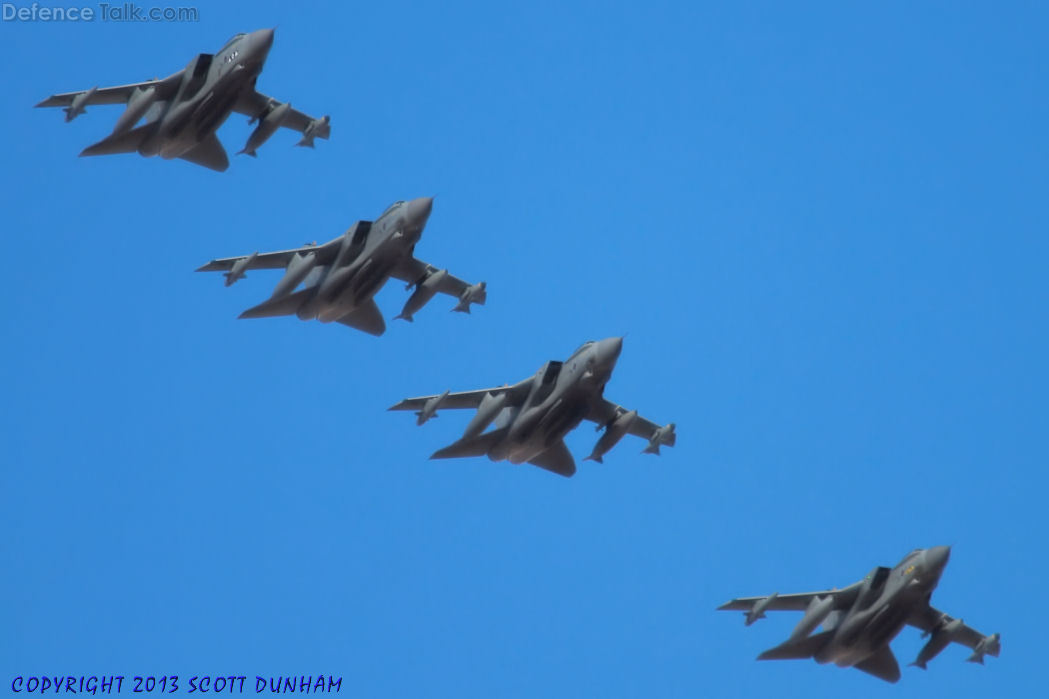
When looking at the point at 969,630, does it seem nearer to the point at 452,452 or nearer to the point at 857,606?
the point at 857,606

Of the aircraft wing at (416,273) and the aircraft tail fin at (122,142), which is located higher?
the aircraft tail fin at (122,142)

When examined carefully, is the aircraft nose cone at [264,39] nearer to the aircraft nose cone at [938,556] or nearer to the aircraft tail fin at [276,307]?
the aircraft tail fin at [276,307]

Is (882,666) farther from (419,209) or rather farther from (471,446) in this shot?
(419,209)

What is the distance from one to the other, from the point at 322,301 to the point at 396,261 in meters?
3.25

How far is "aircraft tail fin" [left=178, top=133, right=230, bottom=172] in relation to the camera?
61.2m

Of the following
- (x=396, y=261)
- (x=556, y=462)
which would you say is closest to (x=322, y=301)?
(x=396, y=261)

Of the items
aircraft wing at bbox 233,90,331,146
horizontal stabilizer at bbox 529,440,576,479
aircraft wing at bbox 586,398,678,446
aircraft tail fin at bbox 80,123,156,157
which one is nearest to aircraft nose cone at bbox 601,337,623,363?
aircraft wing at bbox 586,398,678,446

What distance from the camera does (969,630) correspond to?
6262 cm

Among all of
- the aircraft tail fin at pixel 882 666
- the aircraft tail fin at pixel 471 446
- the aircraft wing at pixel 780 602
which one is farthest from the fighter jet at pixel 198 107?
the aircraft tail fin at pixel 882 666

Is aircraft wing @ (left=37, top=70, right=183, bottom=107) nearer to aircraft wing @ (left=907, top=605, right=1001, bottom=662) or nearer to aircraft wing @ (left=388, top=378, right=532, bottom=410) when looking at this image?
aircraft wing @ (left=388, top=378, right=532, bottom=410)

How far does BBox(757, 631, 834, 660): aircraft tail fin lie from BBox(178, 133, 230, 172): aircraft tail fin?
88.8 feet

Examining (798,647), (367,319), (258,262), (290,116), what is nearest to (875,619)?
(798,647)

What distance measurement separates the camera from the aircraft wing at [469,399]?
59.9 metres

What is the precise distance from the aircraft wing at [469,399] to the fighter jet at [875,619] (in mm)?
10998
